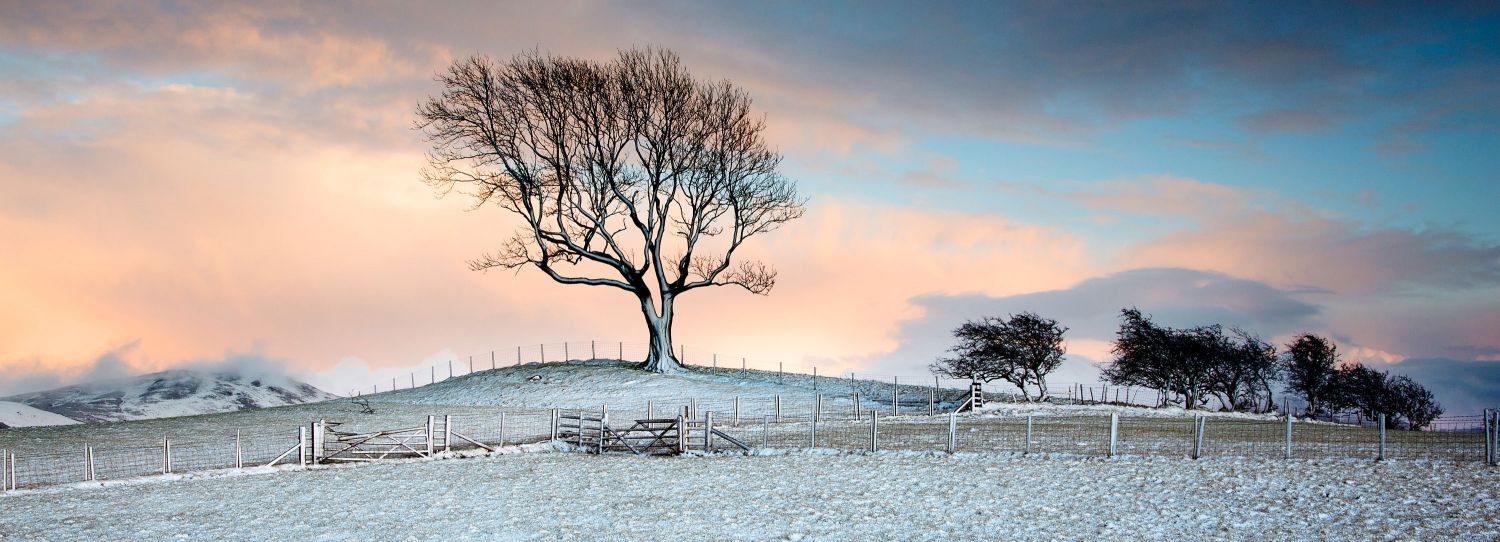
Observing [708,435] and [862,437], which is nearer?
[708,435]

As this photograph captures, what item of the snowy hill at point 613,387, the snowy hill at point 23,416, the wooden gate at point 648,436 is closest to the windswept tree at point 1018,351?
the snowy hill at point 613,387

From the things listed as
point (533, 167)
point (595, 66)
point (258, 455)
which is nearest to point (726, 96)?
point (595, 66)

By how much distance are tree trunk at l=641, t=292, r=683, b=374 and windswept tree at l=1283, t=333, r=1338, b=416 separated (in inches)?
1369

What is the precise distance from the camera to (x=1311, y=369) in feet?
194

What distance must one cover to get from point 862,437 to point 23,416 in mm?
79897

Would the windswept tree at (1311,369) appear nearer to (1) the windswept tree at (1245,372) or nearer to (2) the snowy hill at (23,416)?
(1) the windswept tree at (1245,372)

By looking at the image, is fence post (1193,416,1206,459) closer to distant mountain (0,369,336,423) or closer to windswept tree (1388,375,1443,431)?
windswept tree (1388,375,1443,431)

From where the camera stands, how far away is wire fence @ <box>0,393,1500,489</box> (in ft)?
84.6

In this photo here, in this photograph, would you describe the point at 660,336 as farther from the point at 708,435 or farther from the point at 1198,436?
the point at 1198,436

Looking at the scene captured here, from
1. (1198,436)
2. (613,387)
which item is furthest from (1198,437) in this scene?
(613,387)

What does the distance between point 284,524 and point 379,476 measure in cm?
643

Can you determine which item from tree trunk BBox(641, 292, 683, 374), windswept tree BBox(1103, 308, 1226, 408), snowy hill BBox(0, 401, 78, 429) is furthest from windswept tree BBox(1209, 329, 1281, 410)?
snowy hill BBox(0, 401, 78, 429)

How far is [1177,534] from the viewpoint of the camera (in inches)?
642

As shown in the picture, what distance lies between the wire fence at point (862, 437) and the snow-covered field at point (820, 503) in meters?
2.16
